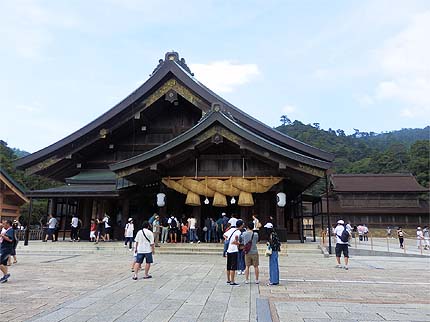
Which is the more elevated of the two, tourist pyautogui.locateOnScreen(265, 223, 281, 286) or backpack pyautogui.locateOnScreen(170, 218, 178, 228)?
backpack pyautogui.locateOnScreen(170, 218, 178, 228)

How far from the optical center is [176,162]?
52.5 ft

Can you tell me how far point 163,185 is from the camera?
1614 cm

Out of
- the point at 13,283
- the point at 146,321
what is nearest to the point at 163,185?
the point at 13,283

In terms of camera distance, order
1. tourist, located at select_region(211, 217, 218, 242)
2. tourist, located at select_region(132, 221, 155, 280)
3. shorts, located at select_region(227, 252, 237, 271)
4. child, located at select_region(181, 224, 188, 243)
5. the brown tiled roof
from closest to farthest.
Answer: shorts, located at select_region(227, 252, 237, 271), tourist, located at select_region(132, 221, 155, 280), tourist, located at select_region(211, 217, 218, 242), child, located at select_region(181, 224, 188, 243), the brown tiled roof

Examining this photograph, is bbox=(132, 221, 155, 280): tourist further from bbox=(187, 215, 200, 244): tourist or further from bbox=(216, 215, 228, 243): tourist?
Answer: bbox=(216, 215, 228, 243): tourist

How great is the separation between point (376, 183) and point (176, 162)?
116 feet

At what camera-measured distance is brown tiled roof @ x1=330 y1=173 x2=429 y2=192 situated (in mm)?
41531

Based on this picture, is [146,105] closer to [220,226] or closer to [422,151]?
[220,226]

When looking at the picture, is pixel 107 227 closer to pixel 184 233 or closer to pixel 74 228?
pixel 74 228

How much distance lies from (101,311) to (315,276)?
572cm

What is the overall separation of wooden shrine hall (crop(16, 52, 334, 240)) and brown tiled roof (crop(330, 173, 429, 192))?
23283 mm

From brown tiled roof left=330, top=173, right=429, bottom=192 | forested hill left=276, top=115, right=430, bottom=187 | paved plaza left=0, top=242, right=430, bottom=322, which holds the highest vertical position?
forested hill left=276, top=115, right=430, bottom=187

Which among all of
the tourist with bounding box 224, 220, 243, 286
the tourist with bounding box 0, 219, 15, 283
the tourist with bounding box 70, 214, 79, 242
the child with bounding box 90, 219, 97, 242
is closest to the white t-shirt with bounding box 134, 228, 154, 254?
the tourist with bounding box 224, 220, 243, 286

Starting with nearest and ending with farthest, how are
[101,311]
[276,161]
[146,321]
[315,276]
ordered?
1. [146,321]
2. [101,311]
3. [315,276]
4. [276,161]
